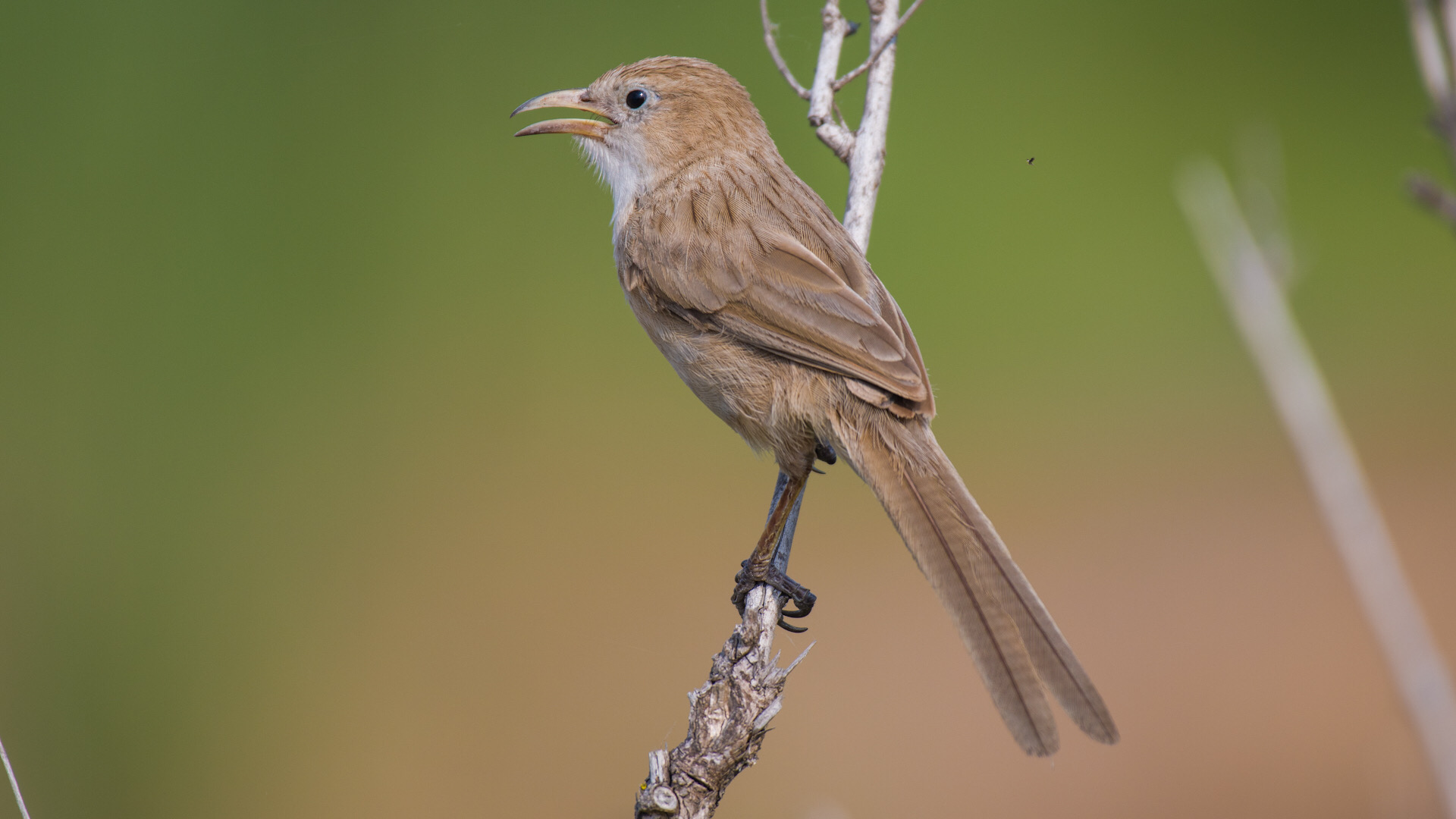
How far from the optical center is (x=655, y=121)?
3.67m

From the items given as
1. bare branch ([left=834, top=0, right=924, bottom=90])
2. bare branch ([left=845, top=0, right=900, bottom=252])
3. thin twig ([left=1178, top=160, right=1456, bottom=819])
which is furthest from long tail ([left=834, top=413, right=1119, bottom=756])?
bare branch ([left=834, top=0, right=924, bottom=90])

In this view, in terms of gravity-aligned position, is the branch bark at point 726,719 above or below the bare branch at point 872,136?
below

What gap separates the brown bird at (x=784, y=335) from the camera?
7.68 ft

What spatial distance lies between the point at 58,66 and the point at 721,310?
4.20 m

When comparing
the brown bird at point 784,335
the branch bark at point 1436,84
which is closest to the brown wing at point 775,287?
the brown bird at point 784,335

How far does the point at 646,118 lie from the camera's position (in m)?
3.68

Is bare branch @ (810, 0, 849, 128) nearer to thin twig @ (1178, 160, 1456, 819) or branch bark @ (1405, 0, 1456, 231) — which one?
thin twig @ (1178, 160, 1456, 819)

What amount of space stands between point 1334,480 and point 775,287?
1.71 meters

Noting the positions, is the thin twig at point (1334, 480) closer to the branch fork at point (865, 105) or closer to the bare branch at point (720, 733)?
the bare branch at point (720, 733)

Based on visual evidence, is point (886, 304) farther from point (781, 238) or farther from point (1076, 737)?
point (1076, 737)

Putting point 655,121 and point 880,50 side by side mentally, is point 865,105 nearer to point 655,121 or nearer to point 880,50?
point 880,50

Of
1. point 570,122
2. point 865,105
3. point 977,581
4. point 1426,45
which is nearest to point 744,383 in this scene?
point 977,581

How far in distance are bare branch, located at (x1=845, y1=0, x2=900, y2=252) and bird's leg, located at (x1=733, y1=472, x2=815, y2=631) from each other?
88cm

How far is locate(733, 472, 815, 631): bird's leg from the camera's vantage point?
9.77 ft
